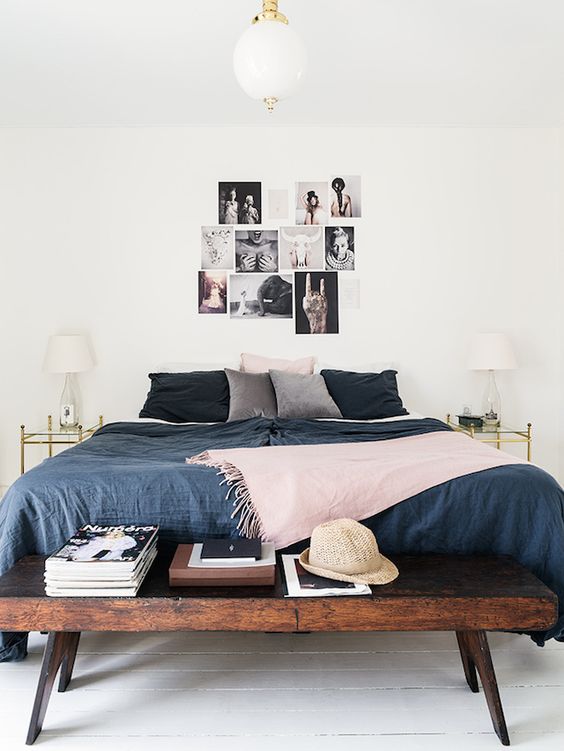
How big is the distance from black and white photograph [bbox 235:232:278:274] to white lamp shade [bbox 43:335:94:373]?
1149 mm

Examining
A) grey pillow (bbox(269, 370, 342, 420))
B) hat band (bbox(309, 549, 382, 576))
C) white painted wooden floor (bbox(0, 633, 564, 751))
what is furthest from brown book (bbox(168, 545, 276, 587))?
grey pillow (bbox(269, 370, 342, 420))

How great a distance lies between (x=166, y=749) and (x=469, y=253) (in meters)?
3.70

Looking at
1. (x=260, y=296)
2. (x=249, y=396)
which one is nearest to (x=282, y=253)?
(x=260, y=296)

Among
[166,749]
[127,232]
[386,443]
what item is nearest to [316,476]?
[386,443]

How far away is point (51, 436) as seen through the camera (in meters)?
4.29

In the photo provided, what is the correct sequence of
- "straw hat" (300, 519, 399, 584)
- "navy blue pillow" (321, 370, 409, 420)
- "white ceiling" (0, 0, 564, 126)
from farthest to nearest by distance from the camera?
"navy blue pillow" (321, 370, 409, 420), "white ceiling" (0, 0, 564, 126), "straw hat" (300, 519, 399, 584)

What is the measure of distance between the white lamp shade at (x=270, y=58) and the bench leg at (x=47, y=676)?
1804 mm

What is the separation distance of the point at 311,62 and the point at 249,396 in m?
1.80

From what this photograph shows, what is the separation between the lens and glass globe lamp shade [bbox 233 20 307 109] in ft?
7.06

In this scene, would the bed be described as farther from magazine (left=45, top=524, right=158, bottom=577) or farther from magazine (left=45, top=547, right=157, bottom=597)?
magazine (left=45, top=547, right=157, bottom=597)

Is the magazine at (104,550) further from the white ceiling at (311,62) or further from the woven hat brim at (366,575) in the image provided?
the white ceiling at (311,62)

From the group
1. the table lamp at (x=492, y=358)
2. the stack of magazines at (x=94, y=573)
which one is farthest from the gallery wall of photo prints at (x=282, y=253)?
the stack of magazines at (x=94, y=573)

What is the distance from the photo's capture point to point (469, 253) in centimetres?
457

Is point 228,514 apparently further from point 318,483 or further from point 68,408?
point 68,408
